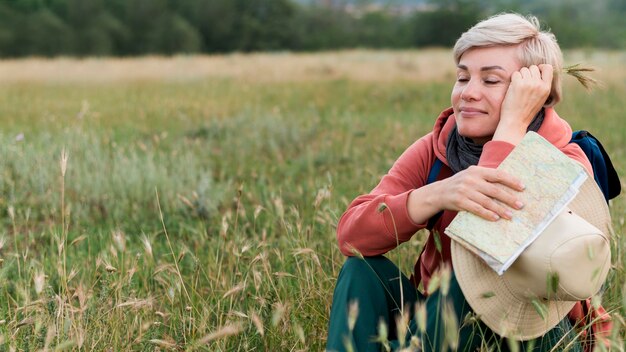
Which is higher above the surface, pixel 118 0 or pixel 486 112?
pixel 486 112

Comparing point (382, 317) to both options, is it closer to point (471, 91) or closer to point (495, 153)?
point (495, 153)

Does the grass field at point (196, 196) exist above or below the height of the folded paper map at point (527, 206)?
below

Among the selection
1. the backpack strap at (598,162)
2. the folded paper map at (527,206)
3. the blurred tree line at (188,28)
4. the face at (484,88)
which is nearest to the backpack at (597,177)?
the backpack strap at (598,162)

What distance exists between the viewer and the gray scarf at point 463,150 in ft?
8.73

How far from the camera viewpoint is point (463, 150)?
2705 millimetres

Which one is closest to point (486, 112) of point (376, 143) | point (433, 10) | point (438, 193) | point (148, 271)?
point (438, 193)

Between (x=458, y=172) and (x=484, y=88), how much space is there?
0.34 metres

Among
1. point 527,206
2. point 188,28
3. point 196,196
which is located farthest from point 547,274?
point 188,28

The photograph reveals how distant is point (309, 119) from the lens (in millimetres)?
9984

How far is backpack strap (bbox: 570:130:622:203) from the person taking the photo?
105 inches

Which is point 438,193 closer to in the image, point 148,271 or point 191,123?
point 148,271

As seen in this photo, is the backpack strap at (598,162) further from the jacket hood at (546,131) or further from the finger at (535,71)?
the finger at (535,71)

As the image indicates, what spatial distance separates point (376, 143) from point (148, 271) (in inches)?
182

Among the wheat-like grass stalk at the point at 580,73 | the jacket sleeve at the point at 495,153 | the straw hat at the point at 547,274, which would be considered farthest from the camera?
the wheat-like grass stalk at the point at 580,73
